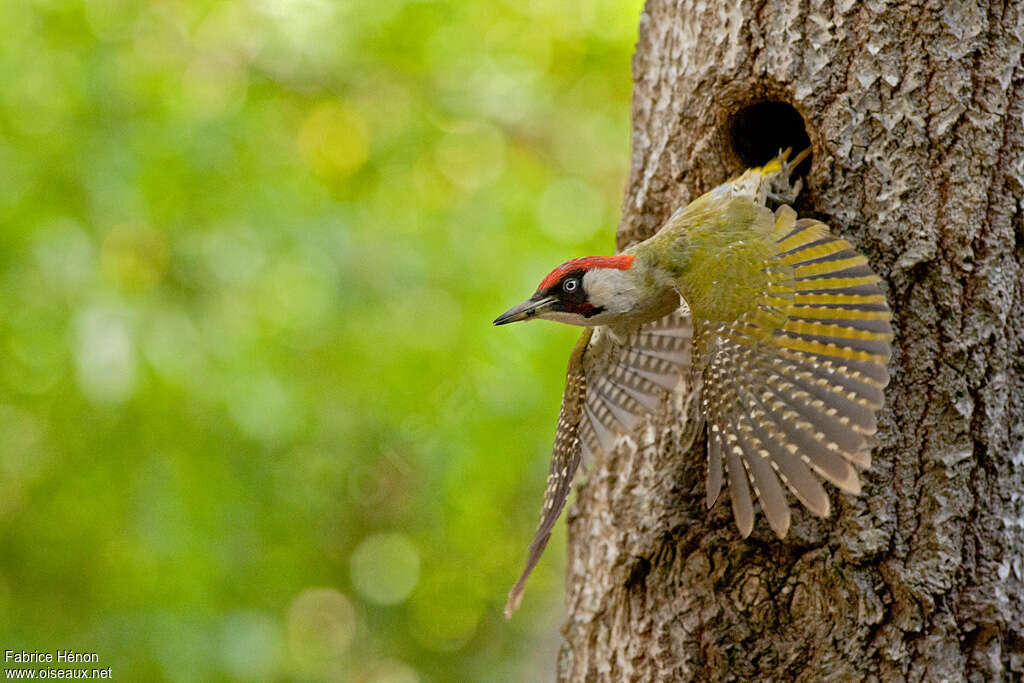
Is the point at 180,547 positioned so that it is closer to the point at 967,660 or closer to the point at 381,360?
the point at 381,360

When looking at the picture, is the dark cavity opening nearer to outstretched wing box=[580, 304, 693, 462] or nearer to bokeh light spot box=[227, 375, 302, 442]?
outstretched wing box=[580, 304, 693, 462]

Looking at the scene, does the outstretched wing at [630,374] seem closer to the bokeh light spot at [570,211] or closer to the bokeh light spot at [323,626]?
the bokeh light spot at [570,211]

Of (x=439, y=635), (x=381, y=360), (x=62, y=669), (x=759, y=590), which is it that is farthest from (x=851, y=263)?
(x=439, y=635)

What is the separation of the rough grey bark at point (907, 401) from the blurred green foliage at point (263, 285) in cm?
231

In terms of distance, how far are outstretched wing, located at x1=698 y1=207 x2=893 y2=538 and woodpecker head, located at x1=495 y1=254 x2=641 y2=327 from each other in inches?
14.7

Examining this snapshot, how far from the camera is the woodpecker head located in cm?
332

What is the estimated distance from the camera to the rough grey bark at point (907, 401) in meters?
2.80

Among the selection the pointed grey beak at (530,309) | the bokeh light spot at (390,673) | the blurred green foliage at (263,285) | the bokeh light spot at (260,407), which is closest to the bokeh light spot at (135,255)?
the blurred green foliage at (263,285)

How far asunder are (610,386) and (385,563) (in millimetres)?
3829

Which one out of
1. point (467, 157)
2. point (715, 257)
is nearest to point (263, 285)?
point (467, 157)

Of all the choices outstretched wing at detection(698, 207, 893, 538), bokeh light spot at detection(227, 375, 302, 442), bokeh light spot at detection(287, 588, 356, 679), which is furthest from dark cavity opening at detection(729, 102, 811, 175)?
bokeh light spot at detection(287, 588, 356, 679)

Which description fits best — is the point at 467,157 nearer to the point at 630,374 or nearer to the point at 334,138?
the point at 334,138

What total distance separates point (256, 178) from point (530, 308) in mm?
2311

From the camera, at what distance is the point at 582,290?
10.9 feet
